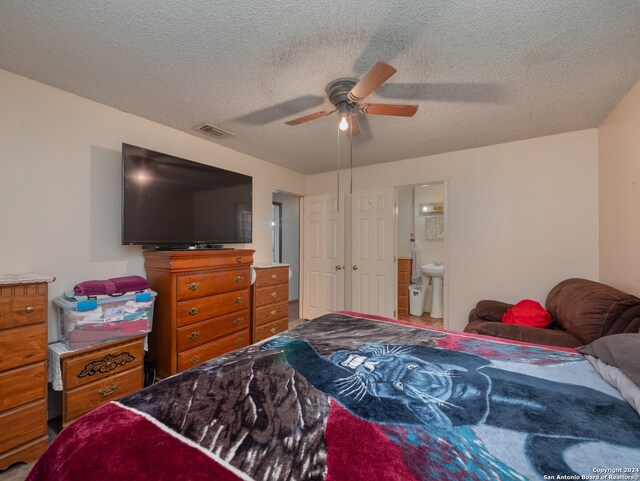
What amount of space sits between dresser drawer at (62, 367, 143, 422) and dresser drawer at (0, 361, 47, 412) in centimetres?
17

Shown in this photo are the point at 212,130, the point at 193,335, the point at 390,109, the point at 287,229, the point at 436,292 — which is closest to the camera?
the point at 390,109

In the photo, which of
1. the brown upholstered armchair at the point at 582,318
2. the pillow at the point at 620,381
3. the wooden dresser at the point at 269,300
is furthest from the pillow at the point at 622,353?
the wooden dresser at the point at 269,300

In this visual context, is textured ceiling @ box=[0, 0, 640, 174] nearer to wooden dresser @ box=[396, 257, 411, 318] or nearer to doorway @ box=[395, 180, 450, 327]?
doorway @ box=[395, 180, 450, 327]

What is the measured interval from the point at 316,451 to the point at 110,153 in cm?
276

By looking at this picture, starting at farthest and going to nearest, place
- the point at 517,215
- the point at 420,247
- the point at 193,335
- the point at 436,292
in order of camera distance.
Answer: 1. the point at 420,247
2. the point at 436,292
3. the point at 517,215
4. the point at 193,335

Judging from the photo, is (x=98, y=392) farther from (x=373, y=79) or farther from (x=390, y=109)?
(x=390, y=109)

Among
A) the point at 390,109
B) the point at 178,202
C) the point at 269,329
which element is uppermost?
the point at 390,109

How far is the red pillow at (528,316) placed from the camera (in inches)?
95.3

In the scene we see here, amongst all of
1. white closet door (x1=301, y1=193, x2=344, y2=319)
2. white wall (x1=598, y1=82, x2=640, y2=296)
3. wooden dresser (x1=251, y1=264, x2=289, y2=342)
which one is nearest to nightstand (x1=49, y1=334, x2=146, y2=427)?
wooden dresser (x1=251, y1=264, x2=289, y2=342)

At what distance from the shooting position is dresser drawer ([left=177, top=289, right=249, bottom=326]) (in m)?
2.36

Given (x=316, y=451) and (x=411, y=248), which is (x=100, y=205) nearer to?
(x=316, y=451)

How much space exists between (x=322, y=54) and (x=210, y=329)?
2.40 metres

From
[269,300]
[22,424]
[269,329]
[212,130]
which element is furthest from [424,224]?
[22,424]

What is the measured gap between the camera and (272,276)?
11.1 ft
